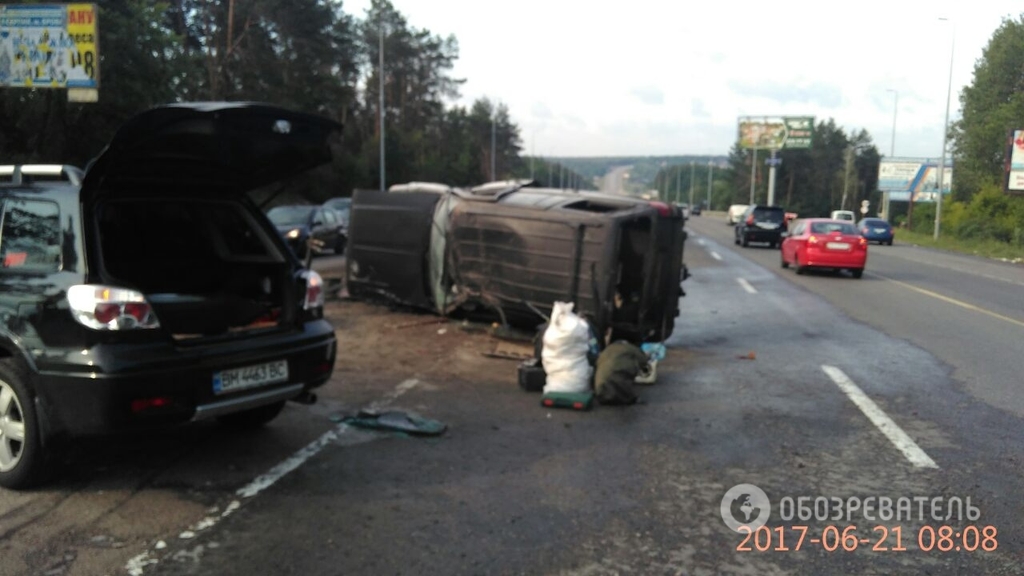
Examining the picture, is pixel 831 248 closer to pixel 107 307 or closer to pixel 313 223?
pixel 313 223

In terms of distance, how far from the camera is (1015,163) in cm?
3684

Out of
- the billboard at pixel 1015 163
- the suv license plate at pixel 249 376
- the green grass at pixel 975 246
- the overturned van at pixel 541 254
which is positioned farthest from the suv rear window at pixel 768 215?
the suv license plate at pixel 249 376

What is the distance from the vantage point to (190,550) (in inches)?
153

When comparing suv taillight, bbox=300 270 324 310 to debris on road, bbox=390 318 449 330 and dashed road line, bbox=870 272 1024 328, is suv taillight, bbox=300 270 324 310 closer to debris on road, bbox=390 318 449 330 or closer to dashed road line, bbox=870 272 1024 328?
debris on road, bbox=390 318 449 330

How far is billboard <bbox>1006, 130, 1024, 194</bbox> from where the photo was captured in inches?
1447

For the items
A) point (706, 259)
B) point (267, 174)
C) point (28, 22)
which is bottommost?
point (706, 259)

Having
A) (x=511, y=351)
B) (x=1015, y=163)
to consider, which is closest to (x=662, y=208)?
(x=511, y=351)

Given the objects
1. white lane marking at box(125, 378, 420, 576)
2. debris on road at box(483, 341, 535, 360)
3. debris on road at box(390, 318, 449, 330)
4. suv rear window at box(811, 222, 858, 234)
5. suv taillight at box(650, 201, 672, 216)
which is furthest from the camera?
suv rear window at box(811, 222, 858, 234)

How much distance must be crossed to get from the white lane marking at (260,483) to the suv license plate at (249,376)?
56 cm

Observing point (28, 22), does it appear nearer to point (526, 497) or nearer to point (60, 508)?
point (60, 508)

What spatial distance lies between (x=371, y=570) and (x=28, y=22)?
1678 centimetres

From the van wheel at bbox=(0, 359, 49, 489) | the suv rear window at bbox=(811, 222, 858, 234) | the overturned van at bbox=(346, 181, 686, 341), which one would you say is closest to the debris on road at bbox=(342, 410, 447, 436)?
the van wheel at bbox=(0, 359, 49, 489)

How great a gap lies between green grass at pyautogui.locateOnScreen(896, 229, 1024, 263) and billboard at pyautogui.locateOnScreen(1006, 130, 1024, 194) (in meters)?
2.72

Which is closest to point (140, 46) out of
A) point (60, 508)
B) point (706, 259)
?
point (706, 259)
